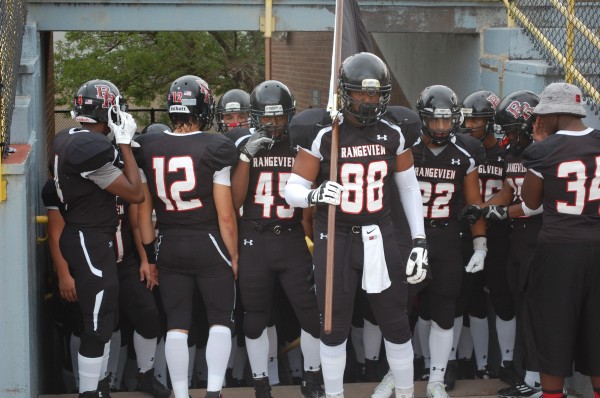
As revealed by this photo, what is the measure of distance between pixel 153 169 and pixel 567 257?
95.2 inches

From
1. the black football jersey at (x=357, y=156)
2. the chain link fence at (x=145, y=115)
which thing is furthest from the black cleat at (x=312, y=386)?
the chain link fence at (x=145, y=115)

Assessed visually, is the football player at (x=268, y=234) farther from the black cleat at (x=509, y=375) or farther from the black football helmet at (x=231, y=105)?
the black cleat at (x=509, y=375)

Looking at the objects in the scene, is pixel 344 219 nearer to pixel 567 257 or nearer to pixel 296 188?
pixel 296 188

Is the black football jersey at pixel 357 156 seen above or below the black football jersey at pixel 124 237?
above

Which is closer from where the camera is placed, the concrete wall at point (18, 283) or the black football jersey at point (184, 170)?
the concrete wall at point (18, 283)

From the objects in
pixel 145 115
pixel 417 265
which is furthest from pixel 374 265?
pixel 145 115

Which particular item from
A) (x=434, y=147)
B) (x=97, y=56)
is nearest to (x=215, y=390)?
(x=434, y=147)

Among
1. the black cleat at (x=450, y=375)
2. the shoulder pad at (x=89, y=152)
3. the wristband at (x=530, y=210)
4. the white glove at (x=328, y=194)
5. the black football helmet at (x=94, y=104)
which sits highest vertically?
the black football helmet at (x=94, y=104)

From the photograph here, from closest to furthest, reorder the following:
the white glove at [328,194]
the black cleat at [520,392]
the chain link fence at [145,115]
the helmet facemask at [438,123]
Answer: the white glove at [328,194] → the helmet facemask at [438,123] → the black cleat at [520,392] → the chain link fence at [145,115]

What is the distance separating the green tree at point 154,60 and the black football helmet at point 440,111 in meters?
8.25

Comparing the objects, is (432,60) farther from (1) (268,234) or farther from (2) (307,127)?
(2) (307,127)

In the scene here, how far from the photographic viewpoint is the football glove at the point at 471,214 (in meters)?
5.73

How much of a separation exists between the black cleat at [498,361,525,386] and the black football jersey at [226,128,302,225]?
6.21 ft

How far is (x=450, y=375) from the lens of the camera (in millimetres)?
5977
